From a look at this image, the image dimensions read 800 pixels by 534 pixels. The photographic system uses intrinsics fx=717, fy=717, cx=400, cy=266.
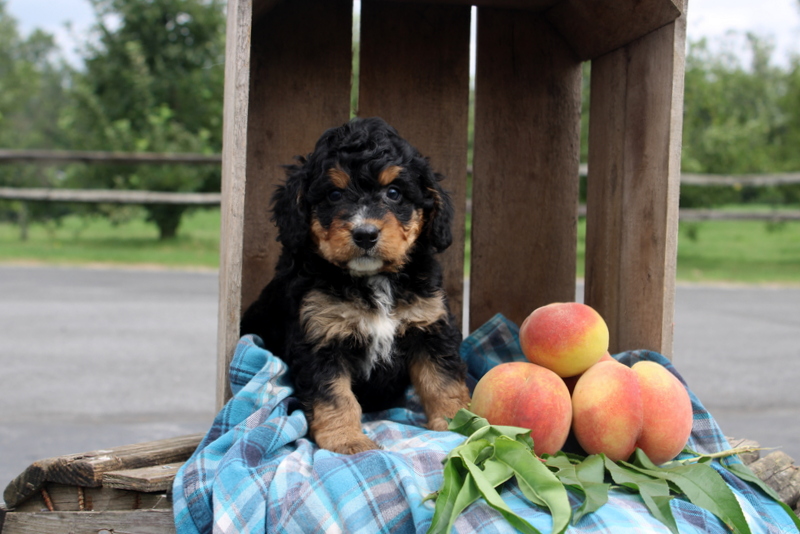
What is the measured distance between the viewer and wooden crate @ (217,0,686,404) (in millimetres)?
3391

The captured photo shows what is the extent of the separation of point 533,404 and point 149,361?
5605 millimetres

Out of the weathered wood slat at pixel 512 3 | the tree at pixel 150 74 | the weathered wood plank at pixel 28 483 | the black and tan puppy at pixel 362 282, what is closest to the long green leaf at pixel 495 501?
the black and tan puppy at pixel 362 282

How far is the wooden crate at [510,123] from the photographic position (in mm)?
3285

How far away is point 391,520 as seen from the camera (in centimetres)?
217

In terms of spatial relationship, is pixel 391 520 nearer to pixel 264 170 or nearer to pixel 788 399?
pixel 264 170

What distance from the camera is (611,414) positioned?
2.55m

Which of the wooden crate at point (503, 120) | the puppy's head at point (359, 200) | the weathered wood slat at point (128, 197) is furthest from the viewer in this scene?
the weathered wood slat at point (128, 197)

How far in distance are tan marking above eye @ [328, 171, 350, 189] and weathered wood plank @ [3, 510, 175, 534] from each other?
1.29m

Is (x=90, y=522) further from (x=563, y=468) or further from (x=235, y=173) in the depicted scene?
(x=563, y=468)

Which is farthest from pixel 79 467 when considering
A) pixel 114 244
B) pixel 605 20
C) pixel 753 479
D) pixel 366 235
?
pixel 114 244

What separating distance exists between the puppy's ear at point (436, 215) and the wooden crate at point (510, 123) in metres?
0.95

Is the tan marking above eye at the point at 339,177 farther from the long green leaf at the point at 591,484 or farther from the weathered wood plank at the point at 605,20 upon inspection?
the weathered wood plank at the point at 605,20

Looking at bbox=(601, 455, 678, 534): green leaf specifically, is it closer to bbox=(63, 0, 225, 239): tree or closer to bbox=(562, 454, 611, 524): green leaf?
bbox=(562, 454, 611, 524): green leaf

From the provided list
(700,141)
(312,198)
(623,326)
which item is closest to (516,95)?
(623,326)
